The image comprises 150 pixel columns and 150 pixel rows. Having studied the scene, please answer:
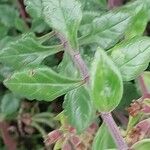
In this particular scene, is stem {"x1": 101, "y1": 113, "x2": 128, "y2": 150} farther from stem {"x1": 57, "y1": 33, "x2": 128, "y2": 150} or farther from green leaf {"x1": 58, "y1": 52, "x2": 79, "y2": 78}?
green leaf {"x1": 58, "y1": 52, "x2": 79, "y2": 78}

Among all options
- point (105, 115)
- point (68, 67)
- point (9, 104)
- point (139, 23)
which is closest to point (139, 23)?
point (139, 23)

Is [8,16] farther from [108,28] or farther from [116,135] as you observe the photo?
[116,135]

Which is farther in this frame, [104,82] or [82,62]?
[82,62]

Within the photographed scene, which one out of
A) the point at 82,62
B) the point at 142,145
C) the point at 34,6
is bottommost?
the point at 142,145

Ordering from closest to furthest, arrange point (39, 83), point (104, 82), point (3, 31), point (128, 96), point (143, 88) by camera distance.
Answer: point (104, 82) < point (39, 83) < point (143, 88) < point (128, 96) < point (3, 31)

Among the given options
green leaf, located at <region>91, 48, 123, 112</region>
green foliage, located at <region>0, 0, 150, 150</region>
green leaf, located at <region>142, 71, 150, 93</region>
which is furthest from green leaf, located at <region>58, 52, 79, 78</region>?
green leaf, located at <region>91, 48, 123, 112</region>

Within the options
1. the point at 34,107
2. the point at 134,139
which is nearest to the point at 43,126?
the point at 34,107
